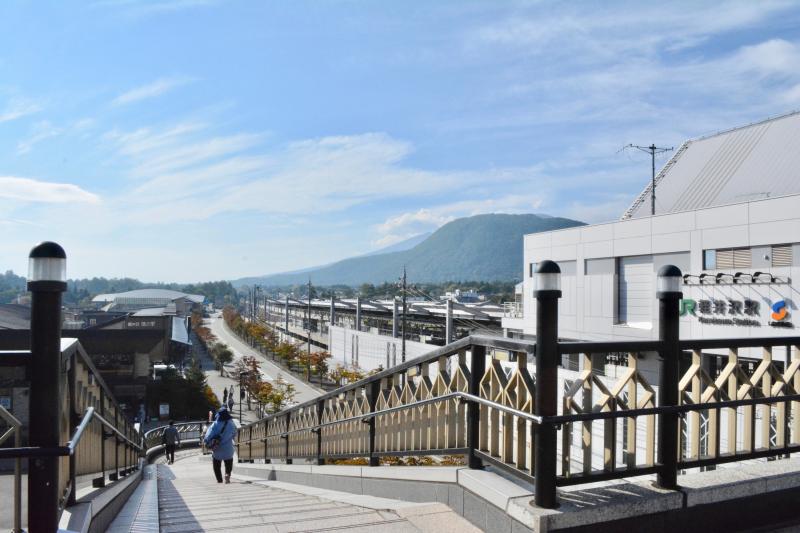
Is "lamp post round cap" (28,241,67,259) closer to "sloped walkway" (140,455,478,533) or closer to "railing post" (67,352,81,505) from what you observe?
"railing post" (67,352,81,505)

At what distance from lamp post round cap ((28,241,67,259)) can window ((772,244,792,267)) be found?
2065 centimetres

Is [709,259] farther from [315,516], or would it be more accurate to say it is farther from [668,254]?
[315,516]

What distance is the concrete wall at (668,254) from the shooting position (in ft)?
59.4

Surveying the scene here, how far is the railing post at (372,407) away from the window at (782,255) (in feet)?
55.7

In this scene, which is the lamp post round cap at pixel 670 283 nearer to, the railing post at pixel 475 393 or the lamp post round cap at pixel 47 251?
the railing post at pixel 475 393

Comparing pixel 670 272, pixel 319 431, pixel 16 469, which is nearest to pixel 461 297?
pixel 319 431

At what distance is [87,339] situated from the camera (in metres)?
39.0

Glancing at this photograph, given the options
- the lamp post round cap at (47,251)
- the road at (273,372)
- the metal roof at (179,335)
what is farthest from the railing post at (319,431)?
the metal roof at (179,335)

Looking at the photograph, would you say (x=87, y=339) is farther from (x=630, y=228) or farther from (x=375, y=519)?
(x=375, y=519)

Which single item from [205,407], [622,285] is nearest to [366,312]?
[205,407]

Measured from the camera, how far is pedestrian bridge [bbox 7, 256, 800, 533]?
125 inches

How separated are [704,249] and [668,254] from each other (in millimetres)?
1736

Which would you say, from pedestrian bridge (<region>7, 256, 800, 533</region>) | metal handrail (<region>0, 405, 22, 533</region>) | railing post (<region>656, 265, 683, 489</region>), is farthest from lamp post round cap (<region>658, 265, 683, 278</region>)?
metal handrail (<region>0, 405, 22, 533</region>)

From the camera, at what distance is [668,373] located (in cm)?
359
